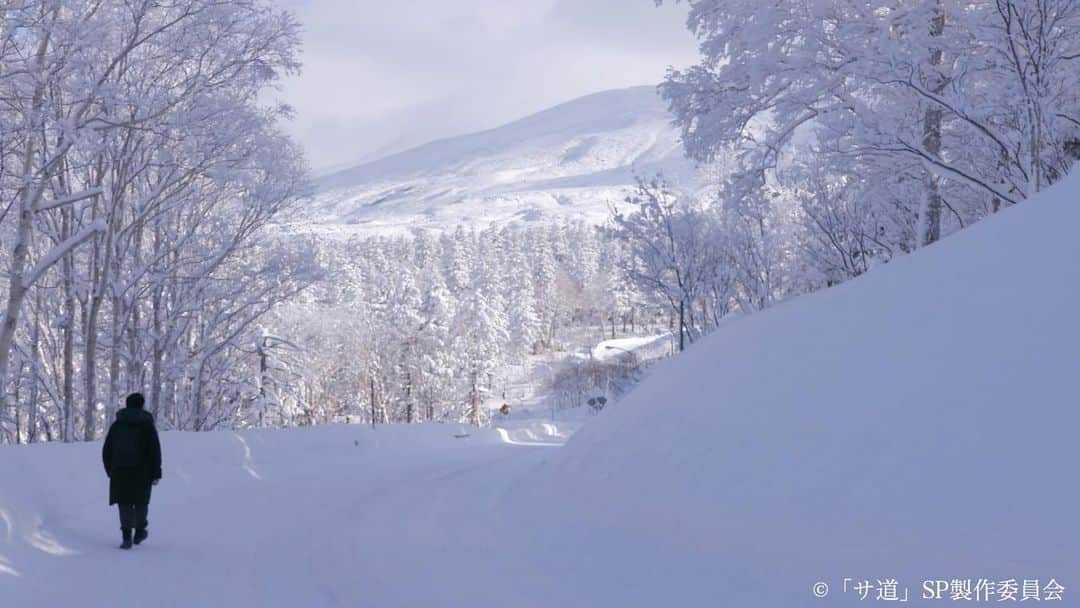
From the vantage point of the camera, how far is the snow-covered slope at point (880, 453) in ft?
15.2

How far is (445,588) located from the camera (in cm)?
705

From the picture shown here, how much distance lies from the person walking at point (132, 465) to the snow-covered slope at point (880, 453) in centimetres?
429

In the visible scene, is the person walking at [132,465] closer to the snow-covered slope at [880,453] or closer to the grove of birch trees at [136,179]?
the snow-covered slope at [880,453]

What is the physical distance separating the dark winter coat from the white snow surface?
0.59 m

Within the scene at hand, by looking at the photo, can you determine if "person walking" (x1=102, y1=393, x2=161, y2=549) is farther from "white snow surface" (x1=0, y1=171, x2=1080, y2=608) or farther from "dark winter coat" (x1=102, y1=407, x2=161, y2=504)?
"white snow surface" (x1=0, y1=171, x2=1080, y2=608)

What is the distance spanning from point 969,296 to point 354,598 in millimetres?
5222

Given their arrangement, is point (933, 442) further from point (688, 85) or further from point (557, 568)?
point (688, 85)

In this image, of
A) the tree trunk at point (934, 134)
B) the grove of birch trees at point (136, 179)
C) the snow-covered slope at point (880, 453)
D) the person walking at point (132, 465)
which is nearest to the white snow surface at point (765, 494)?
the snow-covered slope at point (880, 453)

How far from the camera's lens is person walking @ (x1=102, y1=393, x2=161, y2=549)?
29.7 ft

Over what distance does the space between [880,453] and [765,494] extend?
96 centimetres

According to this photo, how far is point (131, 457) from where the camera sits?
9305mm

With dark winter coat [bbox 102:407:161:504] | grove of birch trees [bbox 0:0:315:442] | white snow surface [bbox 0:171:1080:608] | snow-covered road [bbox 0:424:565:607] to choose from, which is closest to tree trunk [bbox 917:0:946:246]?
white snow surface [bbox 0:171:1080:608]

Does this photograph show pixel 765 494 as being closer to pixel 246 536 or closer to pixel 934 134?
pixel 246 536

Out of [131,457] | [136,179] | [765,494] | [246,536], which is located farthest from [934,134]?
[136,179]
